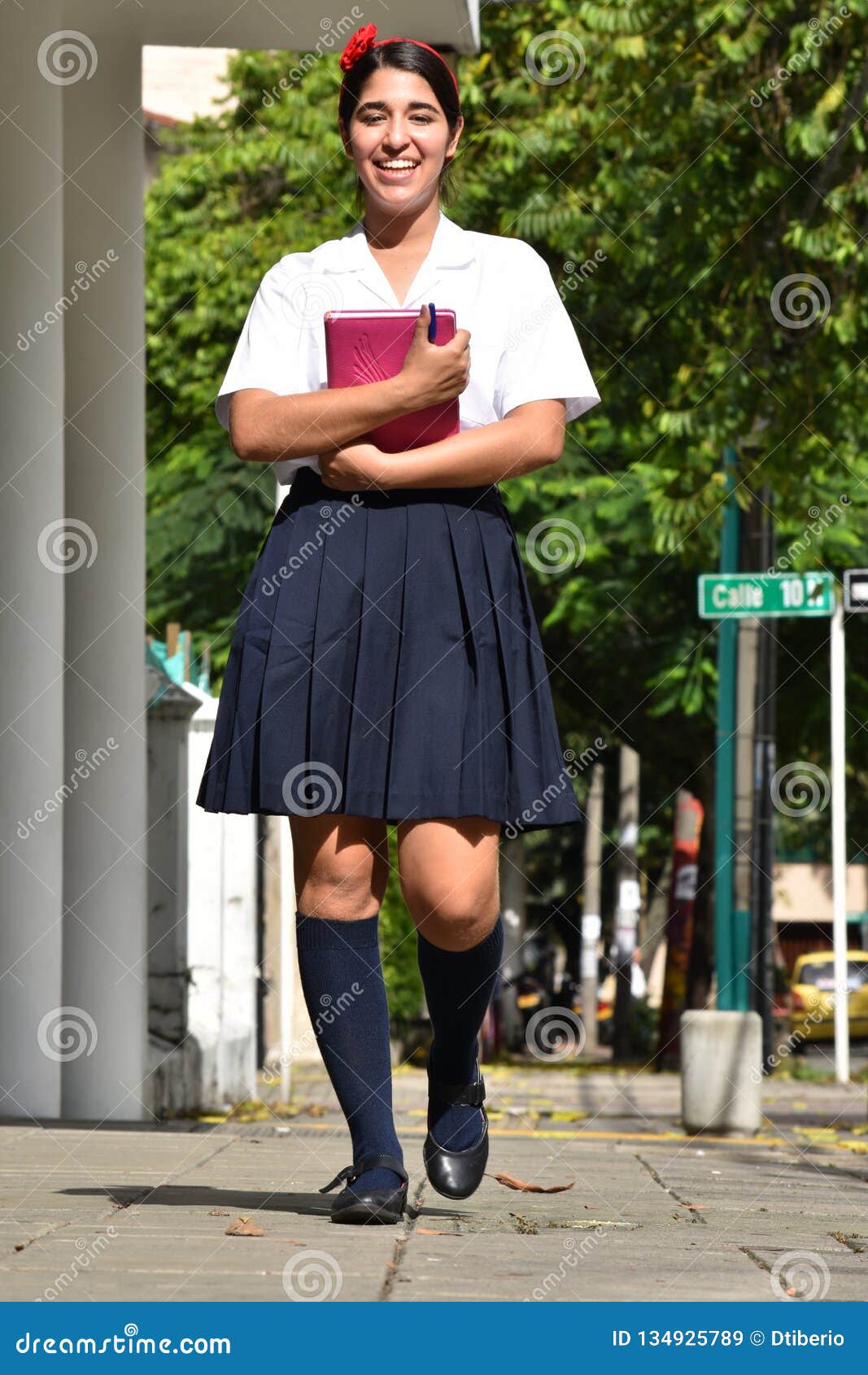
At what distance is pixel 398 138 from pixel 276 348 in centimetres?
44

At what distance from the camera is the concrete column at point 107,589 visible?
7188 mm

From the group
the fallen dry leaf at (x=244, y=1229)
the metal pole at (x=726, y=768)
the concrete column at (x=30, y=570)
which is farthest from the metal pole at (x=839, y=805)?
the fallen dry leaf at (x=244, y=1229)

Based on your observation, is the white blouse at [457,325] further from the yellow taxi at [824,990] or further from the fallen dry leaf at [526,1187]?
the yellow taxi at [824,990]

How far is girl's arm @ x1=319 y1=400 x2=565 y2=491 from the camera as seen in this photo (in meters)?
3.53

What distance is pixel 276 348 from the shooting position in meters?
3.73

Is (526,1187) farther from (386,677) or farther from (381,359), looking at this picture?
(381,359)

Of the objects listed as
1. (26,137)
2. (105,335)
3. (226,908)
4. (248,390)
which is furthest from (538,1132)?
(248,390)

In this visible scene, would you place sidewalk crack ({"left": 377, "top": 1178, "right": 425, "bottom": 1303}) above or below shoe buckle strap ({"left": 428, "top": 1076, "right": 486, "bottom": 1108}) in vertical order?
below

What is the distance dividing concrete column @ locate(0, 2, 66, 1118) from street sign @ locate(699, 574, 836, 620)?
555cm

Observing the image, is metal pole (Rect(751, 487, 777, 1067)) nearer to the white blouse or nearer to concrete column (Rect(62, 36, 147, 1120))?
concrete column (Rect(62, 36, 147, 1120))

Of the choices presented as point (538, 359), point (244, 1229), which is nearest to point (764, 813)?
point (538, 359)

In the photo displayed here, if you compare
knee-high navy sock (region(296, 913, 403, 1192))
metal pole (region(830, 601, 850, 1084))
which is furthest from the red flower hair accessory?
metal pole (region(830, 601, 850, 1084))

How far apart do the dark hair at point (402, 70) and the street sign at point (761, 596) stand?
7.95 meters
